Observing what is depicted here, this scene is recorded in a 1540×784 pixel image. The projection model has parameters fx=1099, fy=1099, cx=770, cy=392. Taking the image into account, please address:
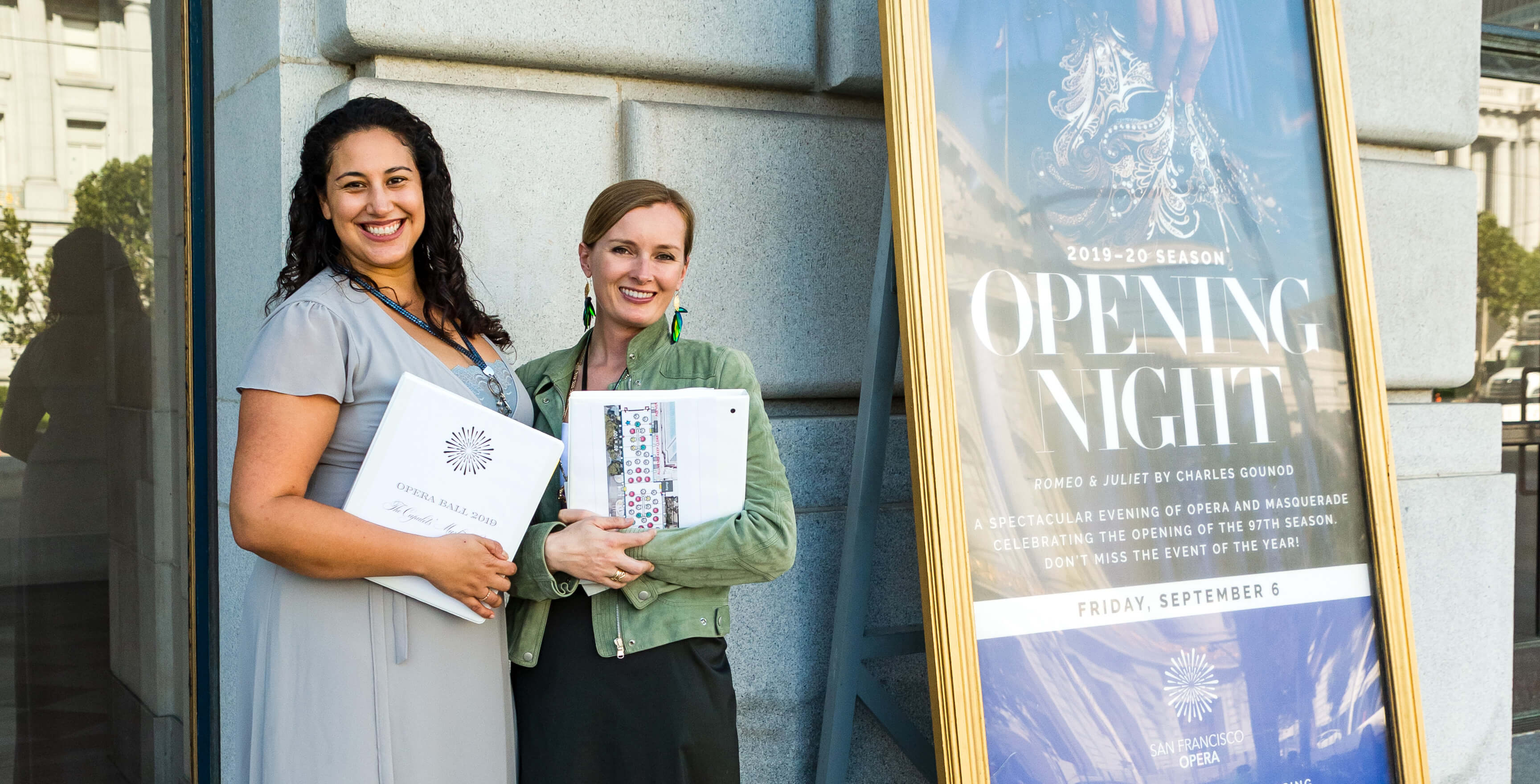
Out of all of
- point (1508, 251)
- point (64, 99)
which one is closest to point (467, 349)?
point (64, 99)

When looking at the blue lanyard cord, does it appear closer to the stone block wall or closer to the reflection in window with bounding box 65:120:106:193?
the stone block wall

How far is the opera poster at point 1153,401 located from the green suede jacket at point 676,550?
0.54 metres

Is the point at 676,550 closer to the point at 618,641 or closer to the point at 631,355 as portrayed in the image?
the point at 618,641

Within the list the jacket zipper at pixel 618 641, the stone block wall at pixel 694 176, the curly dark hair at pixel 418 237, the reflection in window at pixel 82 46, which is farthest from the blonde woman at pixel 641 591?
the reflection in window at pixel 82 46

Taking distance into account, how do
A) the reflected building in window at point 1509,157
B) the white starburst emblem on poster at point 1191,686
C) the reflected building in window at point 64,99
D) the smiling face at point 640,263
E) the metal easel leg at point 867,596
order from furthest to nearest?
the reflected building in window at point 1509,157 < the reflected building in window at point 64,99 < the metal easel leg at point 867,596 < the white starburst emblem on poster at point 1191,686 < the smiling face at point 640,263

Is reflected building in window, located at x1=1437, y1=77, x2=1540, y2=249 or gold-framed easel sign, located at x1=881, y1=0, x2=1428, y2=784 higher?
reflected building in window, located at x1=1437, y1=77, x2=1540, y2=249

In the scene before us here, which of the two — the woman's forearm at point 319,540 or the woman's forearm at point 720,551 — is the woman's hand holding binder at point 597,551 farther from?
the woman's forearm at point 319,540

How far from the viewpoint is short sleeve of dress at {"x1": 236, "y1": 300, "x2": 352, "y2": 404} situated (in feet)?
5.41

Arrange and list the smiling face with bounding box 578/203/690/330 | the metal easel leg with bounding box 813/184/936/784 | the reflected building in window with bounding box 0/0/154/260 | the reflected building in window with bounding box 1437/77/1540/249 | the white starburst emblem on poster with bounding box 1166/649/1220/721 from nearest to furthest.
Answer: the smiling face with bounding box 578/203/690/330 < the white starburst emblem on poster with bounding box 1166/649/1220/721 < the metal easel leg with bounding box 813/184/936/784 < the reflected building in window with bounding box 0/0/154/260 < the reflected building in window with bounding box 1437/77/1540/249

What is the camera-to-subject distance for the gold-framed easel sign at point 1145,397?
228 centimetres

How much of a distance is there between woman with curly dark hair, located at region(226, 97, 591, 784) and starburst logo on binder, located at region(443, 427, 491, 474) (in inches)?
4.4

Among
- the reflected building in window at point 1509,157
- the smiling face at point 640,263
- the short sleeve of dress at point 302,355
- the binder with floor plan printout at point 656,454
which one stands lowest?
the binder with floor plan printout at point 656,454

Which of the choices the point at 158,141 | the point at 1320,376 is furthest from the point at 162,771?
the point at 1320,376

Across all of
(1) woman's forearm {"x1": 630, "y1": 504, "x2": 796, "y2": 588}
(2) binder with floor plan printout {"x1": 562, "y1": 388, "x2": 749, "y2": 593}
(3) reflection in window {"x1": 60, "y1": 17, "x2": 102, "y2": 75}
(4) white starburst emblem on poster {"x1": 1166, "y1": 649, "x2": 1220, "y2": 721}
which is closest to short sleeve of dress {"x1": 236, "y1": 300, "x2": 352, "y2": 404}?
(2) binder with floor plan printout {"x1": 562, "y1": 388, "x2": 749, "y2": 593}
